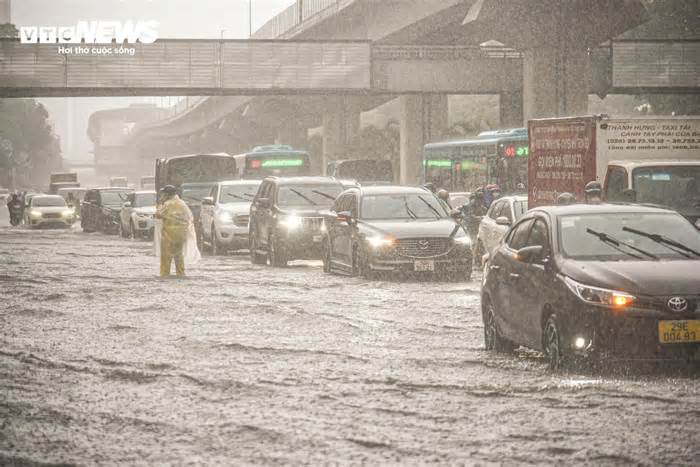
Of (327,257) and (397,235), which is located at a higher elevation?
(397,235)

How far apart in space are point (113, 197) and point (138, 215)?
29.4ft

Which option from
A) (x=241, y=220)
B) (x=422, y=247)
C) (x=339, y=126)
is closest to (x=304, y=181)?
(x=241, y=220)

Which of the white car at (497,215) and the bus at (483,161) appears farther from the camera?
the bus at (483,161)

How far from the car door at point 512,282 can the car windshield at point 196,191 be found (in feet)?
89.8

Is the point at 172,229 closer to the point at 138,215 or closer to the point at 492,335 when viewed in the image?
the point at 492,335

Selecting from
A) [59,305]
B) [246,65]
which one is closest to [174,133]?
[246,65]

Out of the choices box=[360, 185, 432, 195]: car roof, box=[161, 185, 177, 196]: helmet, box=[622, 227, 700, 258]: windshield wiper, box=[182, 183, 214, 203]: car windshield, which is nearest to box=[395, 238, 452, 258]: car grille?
box=[360, 185, 432, 195]: car roof

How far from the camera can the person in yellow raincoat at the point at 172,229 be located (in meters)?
24.5

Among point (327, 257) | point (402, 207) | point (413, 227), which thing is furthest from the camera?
point (327, 257)

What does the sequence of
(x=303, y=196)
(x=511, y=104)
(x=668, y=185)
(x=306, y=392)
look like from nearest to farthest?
(x=306, y=392) → (x=668, y=185) → (x=303, y=196) → (x=511, y=104)

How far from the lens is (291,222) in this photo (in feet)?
90.2

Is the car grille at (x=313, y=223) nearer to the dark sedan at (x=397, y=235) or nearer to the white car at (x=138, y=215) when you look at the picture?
the dark sedan at (x=397, y=235)

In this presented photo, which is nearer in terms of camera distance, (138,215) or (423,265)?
(423,265)

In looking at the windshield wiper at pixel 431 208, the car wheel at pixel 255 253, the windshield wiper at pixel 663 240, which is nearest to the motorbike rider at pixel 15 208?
the car wheel at pixel 255 253
